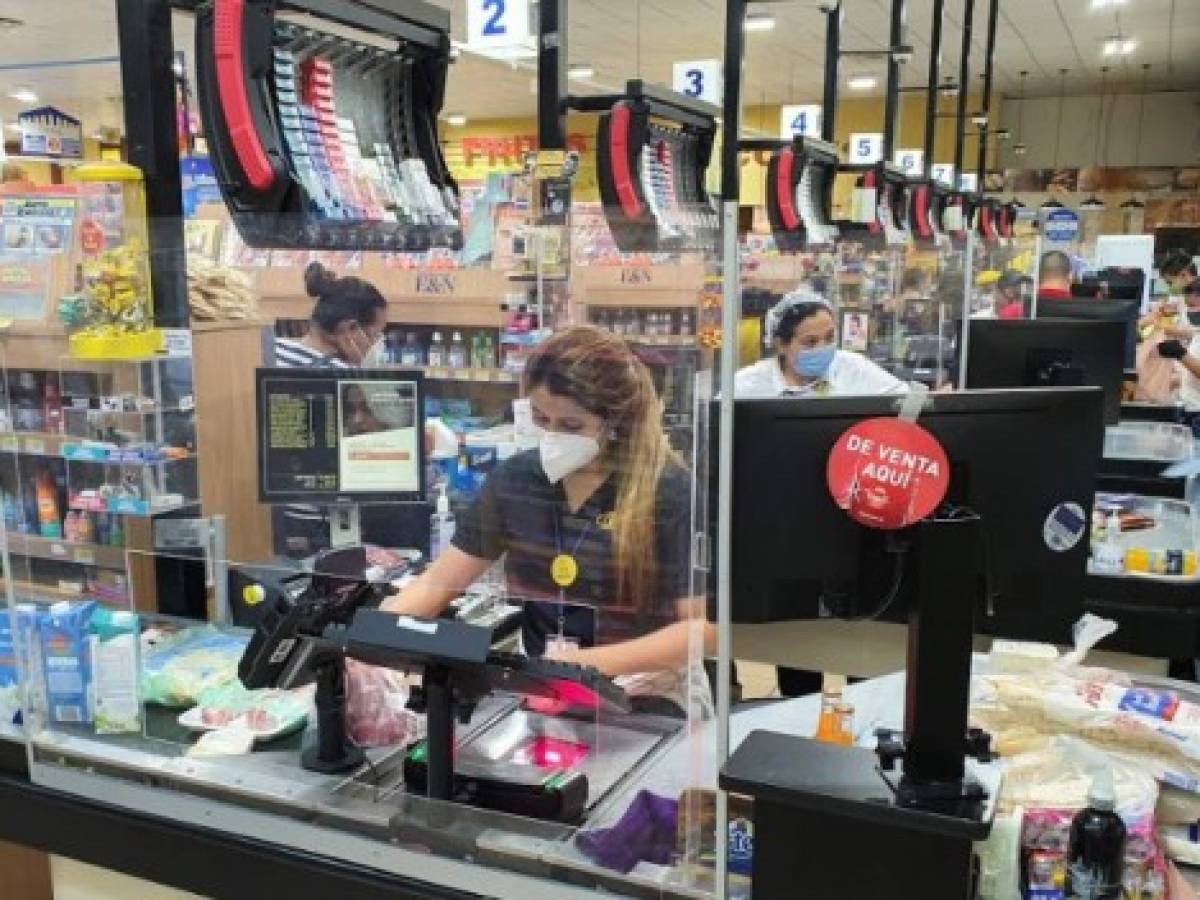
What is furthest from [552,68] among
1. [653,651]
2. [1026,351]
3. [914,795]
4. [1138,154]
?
[1138,154]

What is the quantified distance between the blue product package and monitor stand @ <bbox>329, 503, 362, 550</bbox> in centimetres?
52

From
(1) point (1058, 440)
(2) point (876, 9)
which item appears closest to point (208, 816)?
(1) point (1058, 440)

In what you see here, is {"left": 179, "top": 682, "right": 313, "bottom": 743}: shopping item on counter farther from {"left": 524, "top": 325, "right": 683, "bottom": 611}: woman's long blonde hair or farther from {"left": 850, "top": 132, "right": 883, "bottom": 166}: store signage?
{"left": 850, "top": 132, "right": 883, "bottom": 166}: store signage

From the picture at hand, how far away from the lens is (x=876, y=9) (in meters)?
10.5

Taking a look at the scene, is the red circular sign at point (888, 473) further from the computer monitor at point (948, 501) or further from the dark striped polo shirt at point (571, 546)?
the dark striped polo shirt at point (571, 546)

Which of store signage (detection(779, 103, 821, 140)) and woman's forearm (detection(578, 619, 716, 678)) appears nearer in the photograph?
woman's forearm (detection(578, 619, 716, 678))

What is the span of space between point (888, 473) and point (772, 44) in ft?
38.1

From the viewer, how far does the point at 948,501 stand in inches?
61.2

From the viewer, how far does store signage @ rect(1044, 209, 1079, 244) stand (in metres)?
11.3

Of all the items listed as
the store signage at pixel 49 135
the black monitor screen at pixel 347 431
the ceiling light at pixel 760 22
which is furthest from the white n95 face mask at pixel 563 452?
the ceiling light at pixel 760 22

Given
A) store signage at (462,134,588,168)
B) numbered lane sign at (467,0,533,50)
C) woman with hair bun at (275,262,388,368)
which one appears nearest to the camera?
woman with hair bun at (275,262,388,368)

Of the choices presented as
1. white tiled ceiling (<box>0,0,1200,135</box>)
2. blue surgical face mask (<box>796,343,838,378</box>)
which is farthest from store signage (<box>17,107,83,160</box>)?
blue surgical face mask (<box>796,343,838,378</box>)

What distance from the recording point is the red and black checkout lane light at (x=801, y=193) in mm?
4746

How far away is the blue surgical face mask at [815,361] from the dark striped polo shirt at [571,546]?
9.19ft
